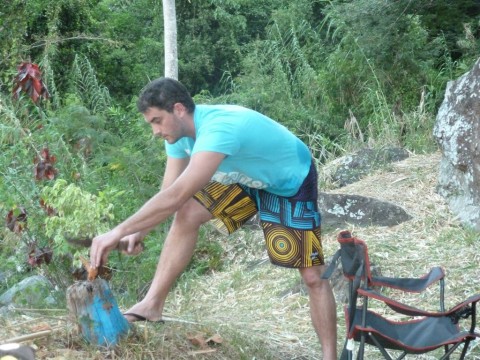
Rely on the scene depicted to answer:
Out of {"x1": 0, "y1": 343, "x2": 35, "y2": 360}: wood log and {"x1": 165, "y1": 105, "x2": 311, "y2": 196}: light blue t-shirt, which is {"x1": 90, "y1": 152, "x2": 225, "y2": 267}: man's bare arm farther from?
{"x1": 0, "y1": 343, "x2": 35, "y2": 360}: wood log

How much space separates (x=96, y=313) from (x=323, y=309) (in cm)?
126

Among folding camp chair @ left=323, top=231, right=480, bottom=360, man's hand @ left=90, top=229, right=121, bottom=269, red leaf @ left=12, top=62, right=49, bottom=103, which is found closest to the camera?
man's hand @ left=90, top=229, right=121, bottom=269

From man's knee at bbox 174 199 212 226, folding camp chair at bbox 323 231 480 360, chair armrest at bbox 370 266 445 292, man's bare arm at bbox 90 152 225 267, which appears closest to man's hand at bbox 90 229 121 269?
man's bare arm at bbox 90 152 225 267

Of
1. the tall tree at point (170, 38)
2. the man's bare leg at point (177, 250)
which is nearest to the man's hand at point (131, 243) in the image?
the man's bare leg at point (177, 250)

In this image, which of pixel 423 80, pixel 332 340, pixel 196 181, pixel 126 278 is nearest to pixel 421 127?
pixel 423 80

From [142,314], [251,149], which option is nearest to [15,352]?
[142,314]

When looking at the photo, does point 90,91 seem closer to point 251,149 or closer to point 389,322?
point 251,149

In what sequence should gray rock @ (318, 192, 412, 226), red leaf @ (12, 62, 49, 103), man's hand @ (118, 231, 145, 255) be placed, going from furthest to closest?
gray rock @ (318, 192, 412, 226) < red leaf @ (12, 62, 49, 103) < man's hand @ (118, 231, 145, 255)

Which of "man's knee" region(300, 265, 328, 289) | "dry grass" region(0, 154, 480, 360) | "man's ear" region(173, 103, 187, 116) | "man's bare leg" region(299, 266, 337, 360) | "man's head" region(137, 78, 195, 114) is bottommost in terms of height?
"dry grass" region(0, 154, 480, 360)

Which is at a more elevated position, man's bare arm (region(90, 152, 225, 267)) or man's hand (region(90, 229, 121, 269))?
man's bare arm (region(90, 152, 225, 267))

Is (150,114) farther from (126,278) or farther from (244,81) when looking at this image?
(244,81)

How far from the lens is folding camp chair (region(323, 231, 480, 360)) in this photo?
159 inches

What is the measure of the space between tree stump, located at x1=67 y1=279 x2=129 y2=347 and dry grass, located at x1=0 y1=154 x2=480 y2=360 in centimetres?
6

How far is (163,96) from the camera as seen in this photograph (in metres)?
4.28
